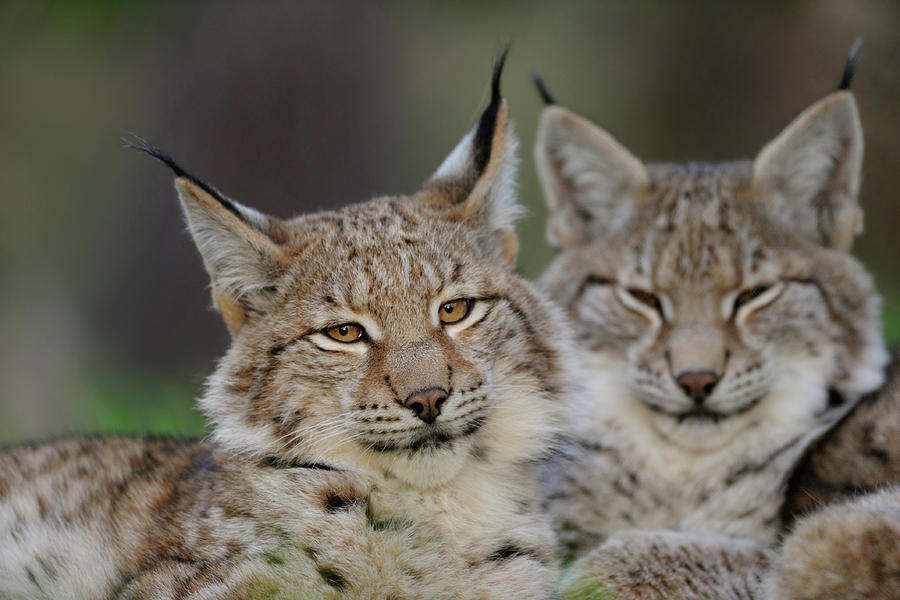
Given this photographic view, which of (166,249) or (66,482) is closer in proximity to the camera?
(66,482)

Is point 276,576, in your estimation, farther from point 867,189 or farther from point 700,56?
point 700,56

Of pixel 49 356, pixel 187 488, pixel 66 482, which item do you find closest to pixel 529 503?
pixel 187 488

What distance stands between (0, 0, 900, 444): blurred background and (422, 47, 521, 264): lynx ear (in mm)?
3796

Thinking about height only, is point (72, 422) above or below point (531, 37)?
below

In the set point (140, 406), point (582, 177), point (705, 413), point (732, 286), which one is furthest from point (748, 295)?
point (140, 406)

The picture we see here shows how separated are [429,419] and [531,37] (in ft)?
27.1

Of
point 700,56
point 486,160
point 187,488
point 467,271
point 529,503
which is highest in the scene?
point 700,56

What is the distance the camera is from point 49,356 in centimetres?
923

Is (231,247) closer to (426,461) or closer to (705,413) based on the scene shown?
(426,461)

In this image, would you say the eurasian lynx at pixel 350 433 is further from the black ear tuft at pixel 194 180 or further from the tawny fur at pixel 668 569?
the tawny fur at pixel 668 569

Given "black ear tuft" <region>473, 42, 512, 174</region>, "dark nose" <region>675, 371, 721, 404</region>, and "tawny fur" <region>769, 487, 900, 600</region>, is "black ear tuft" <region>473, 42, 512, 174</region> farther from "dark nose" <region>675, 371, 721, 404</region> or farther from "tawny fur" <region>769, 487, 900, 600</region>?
"tawny fur" <region>769, 487, 900, 600</region>

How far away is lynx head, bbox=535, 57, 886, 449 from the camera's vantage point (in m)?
4.80

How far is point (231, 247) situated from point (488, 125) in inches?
44.2

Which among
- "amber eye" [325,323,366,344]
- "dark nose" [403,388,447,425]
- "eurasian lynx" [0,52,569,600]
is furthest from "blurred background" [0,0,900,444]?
"dark nose" [403,388,447,425]
